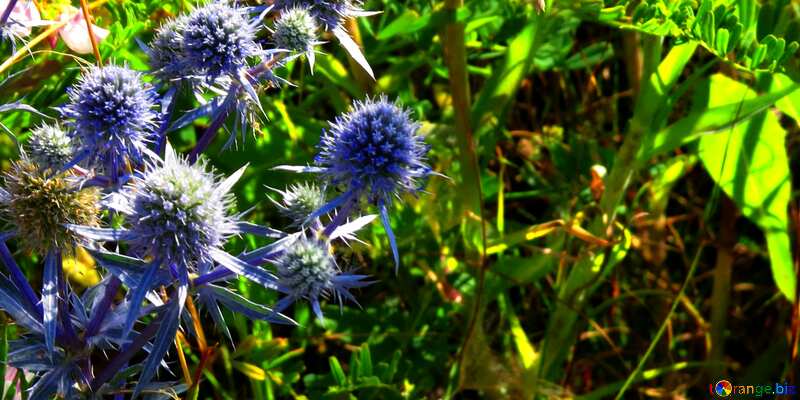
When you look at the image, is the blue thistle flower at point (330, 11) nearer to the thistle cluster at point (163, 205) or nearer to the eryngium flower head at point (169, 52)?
the thistle cluster at point (163, 205)

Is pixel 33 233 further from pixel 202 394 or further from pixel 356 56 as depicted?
pixel 202 394

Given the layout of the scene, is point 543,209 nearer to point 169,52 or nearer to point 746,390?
point 746,390

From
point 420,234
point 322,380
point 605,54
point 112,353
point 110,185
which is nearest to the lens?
point 110,185

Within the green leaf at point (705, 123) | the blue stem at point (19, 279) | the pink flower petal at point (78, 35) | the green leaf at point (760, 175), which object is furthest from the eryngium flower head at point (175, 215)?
the green leaf at point (760, 175)

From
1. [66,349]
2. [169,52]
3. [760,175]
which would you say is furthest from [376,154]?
[760,175]

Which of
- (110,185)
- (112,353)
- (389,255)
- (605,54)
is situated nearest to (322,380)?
(389,255)

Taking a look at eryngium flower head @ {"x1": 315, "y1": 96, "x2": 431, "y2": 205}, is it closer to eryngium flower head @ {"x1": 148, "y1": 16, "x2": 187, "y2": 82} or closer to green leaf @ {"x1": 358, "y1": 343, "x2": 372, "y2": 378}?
eryngium flower head @ {"x1": 148, "y1": 16, "x2": 187, "y2": 82}
